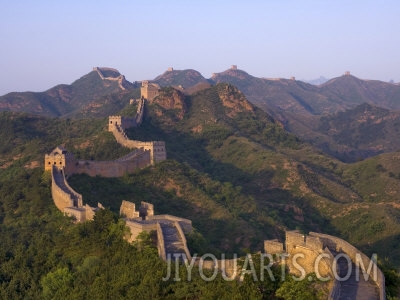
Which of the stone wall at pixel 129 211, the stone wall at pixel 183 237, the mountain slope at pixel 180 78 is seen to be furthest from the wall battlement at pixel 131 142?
the mountain slope at pixel 180 78

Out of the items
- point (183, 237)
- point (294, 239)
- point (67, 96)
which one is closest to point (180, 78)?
point (67, 96)

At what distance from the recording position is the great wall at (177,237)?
20172mm

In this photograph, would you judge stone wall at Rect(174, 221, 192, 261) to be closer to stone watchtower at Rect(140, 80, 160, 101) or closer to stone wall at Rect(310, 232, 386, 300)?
stone wall at Rect(310, 232, 386, 300)

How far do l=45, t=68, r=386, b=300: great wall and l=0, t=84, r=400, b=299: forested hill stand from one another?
0.76 meters

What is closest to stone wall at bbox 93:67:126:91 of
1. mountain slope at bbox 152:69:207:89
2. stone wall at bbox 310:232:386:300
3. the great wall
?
mountain slope at bbox 152:69:207:89

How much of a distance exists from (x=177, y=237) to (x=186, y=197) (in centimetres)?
2064

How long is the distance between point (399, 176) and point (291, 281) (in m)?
55.3

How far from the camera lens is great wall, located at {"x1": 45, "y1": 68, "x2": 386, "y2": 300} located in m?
20.2

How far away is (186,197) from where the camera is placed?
4788cm

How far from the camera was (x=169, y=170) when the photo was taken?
5081cm

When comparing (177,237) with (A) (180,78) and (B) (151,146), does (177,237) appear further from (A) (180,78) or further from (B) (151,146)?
(A) (180,78)

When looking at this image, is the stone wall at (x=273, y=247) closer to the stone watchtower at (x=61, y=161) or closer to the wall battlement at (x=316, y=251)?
the wall battlement at (x=316, y=251)

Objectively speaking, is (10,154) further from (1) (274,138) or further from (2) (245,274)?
(2) (245,274)

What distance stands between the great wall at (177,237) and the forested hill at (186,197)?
0.76 metres
